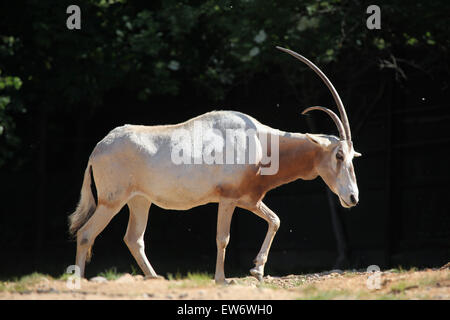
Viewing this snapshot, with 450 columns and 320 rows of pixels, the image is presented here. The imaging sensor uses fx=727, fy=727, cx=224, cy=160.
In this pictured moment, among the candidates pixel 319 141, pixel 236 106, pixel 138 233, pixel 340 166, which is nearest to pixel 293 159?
pixel 319 141

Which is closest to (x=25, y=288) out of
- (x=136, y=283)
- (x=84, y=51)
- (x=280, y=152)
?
(x=136, y=283)

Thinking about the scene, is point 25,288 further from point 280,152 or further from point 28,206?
point 28,206

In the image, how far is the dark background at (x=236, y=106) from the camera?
37.9 ft

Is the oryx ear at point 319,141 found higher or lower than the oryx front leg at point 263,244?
higher

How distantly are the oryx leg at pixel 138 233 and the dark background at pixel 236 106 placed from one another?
11.4 ft

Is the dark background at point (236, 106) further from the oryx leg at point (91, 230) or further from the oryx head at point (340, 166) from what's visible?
the oryx head at point (340, 166)

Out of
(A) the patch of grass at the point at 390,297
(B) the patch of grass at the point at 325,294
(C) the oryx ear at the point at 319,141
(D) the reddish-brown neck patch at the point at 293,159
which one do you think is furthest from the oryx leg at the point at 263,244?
(A) the patch of grass at the point at 390,297

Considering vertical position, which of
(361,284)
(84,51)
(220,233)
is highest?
(84,51)

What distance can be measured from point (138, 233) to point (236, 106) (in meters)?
5.86

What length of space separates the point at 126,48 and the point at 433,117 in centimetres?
518

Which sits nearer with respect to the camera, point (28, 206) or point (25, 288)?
point (25, 288)

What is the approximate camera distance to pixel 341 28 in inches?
438

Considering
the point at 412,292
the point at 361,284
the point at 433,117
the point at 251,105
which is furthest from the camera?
the point at 251,105

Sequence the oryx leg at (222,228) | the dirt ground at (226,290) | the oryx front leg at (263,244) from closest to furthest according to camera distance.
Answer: the dirt ground at (226,290) < the oryx leg at (222,228) < the oryx front leg at (263,244)
